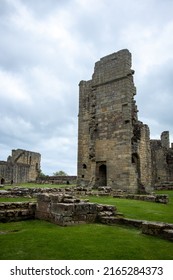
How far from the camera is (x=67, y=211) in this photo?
834cm

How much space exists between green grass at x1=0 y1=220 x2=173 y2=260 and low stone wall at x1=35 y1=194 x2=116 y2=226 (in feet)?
2.69

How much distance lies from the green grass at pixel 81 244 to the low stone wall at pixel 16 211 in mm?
1393

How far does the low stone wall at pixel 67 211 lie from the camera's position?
8352 mm

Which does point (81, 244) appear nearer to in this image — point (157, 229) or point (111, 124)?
point (157, 229)

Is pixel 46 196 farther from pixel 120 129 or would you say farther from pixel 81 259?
pixel 120 129

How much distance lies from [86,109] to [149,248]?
22.5m

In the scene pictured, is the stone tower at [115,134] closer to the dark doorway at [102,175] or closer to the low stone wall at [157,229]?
the dark doorway at [102,175]

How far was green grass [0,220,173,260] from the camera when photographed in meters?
5.00

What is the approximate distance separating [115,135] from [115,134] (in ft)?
0.30

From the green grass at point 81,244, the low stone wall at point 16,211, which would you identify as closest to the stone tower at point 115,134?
the low stone wall at point 16,211

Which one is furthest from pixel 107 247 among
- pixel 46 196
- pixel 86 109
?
pixel 86 109

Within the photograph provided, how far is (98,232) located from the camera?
7.04m
